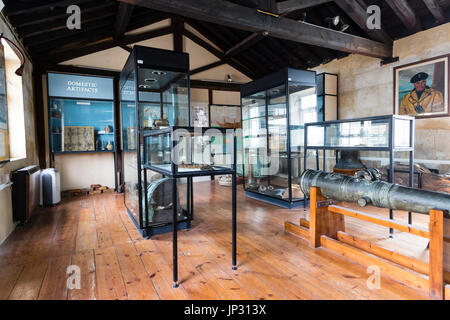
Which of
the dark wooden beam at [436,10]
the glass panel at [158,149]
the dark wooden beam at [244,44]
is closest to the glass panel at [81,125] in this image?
the glass panel at [158,149]

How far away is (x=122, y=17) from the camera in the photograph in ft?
16.4

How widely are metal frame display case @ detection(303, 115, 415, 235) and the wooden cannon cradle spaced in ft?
2.12

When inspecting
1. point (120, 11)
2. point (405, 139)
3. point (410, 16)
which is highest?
point (120, 11)

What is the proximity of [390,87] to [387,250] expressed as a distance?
4116mm

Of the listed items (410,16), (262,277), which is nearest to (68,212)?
(262,277)

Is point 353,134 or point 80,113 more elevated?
point 80,113

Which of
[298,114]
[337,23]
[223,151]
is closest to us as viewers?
[298,114]

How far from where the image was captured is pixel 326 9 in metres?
5.25

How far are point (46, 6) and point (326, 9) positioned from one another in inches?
193


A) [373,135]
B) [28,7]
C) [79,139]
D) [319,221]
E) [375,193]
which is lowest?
[319,221]

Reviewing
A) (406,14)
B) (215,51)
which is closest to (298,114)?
(406,14)

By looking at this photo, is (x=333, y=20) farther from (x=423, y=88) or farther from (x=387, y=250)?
(x=387, y=250)

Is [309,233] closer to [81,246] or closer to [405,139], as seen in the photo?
[405,139]

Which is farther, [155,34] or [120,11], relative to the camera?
[155,34]
